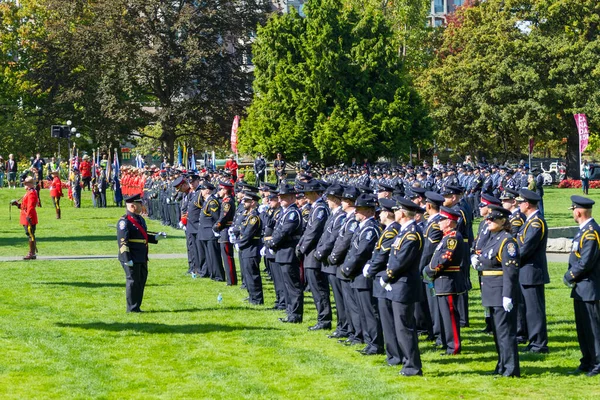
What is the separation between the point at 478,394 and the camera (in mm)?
10117

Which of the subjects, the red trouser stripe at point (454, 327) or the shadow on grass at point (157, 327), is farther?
the shadow on grass at point (157, 327)

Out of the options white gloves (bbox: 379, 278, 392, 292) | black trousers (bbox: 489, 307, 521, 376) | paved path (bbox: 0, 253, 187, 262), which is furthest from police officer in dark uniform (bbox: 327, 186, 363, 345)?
paved path (bbox: 0, 253, 187, 262)

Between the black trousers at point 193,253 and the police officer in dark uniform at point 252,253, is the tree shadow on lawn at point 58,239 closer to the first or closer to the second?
the black trousers at point 193,253

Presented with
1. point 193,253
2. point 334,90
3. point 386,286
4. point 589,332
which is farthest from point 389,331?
point 334,90

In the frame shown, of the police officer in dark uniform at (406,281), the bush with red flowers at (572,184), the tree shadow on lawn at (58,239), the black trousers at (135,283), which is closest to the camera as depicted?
the police officer in dark uniform at (406,281)

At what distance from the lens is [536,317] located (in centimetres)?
1235

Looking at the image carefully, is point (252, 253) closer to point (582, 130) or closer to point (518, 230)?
point (518, 230)

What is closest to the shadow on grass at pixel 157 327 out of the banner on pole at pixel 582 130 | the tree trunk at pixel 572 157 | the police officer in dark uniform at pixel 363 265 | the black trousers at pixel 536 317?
the police officer in dark uniform at pixel 363 265

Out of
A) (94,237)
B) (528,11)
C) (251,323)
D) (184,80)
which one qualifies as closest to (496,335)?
(251,323)

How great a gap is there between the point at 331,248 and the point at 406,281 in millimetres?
2264

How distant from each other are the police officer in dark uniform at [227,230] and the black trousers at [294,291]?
357cm

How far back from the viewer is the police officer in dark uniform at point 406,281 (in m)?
10.9

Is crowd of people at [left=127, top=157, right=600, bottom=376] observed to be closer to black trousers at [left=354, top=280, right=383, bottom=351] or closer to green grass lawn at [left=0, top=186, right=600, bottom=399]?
black trousers at [left=354, top=280, right=383, bottom=351]

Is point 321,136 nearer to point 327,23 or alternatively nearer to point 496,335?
point 327,23
